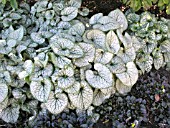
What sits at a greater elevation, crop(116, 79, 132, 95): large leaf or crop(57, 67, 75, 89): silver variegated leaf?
crop(57, 67, 75, 89): silver variegated leaf

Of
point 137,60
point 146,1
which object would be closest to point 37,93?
point 137,60

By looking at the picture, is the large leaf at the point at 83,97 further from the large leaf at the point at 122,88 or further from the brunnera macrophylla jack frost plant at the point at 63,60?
the large leaf at the point at 122,88

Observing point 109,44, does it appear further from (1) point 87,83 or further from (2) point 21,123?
(2) point 21,123

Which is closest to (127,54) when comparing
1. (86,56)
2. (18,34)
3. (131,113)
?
(86,56)

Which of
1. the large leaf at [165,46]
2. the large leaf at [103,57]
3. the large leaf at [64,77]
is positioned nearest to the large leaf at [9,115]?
the large leaf at [64,77]

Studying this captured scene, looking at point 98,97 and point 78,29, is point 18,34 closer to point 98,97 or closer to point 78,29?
point 78,29

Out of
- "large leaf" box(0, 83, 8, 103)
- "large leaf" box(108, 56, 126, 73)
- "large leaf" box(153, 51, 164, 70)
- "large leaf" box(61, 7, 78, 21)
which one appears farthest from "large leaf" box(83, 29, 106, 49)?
"large leaf" box(0, 83, 8, 103)

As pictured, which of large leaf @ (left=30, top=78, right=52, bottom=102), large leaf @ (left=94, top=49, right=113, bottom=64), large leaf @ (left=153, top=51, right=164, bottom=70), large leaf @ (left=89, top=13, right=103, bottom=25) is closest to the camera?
large leaf @ (left=30, top=78, right=52, bottom=102)

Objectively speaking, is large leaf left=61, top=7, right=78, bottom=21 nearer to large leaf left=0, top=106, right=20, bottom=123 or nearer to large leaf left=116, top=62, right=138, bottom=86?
large leaf left=116, top=62, right=138, bottom=86
